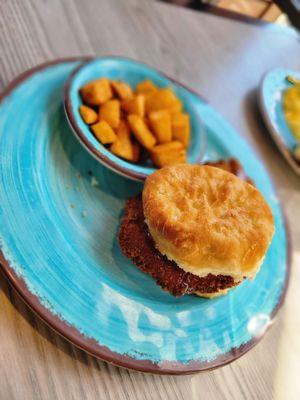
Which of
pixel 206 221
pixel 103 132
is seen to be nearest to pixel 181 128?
pixel 103 132

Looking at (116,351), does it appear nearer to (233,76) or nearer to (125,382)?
(125,382)

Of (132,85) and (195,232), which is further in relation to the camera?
(132,85)

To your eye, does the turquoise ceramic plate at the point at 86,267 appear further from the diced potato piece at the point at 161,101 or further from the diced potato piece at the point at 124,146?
the diced potato piece at the point at 161,101

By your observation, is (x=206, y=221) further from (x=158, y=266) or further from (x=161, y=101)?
(x=161, y=101)

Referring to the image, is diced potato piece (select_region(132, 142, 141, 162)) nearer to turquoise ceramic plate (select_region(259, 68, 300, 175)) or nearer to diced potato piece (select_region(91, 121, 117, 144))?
diced potato piece (select_region(91, 121, 117, 144))

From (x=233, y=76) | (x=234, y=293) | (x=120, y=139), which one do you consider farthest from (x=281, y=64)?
(x=234, y=293)

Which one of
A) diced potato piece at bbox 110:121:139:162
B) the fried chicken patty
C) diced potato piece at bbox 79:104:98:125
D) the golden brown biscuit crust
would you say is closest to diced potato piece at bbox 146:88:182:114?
diced potato piece at bbox 110:121:139:162
